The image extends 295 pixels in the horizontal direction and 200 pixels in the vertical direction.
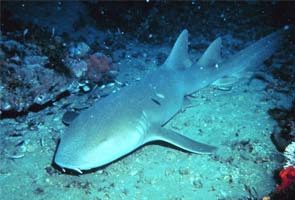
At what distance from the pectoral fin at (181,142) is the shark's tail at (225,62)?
1.55m

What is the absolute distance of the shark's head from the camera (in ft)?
8.82

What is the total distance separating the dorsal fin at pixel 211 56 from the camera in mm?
5159

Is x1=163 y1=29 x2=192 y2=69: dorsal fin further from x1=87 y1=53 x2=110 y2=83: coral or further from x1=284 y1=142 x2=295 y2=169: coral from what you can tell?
x1=284 y1=142 x2=295 y2=169: coral

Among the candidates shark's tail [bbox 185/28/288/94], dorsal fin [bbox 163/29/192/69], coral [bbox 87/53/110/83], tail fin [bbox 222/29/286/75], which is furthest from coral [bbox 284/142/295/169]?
coral [bbox 87/53/110/83]

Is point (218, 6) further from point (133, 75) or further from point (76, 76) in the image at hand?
point (76, 76)

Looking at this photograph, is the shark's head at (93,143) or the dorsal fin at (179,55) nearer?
the shark's head at (93,143)

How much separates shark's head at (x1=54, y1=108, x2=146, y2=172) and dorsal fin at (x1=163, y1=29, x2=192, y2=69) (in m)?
1.94

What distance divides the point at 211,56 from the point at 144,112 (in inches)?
94.5

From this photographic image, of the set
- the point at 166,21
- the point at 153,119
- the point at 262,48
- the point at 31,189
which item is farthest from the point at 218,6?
the point at 31,189

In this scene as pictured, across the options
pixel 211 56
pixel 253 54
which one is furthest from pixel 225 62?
pixel 253 54

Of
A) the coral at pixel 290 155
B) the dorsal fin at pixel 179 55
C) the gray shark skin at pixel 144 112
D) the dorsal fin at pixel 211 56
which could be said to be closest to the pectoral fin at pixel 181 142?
the gray shark skin at pixel 144 112

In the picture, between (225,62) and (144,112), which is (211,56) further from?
(144,112)

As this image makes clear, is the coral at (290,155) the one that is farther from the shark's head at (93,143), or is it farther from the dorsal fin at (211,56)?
the dorsal fin at (211,56)

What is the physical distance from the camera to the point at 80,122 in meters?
3.05
